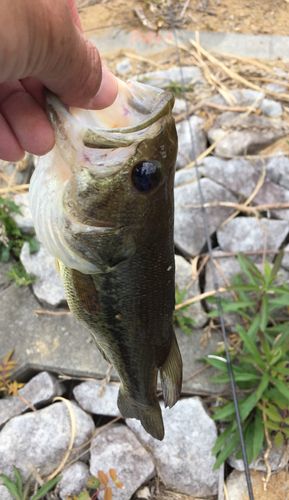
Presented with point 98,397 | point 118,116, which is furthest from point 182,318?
point 118,116

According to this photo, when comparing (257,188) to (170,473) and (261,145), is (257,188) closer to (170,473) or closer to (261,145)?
(261,145)

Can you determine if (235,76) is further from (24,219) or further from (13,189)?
(24,219)

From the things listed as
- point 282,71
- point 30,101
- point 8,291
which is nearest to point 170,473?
point 8,291

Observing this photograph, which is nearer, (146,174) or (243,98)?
(146,174)

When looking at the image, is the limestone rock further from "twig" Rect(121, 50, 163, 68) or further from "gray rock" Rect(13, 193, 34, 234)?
"twig" Rect(121, 50, 163, 68)

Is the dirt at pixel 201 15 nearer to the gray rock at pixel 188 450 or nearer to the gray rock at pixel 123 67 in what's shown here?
the gray rock at pixel 123 67

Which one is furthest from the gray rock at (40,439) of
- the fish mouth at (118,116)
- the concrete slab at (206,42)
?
the concrete slab at (206,42)
